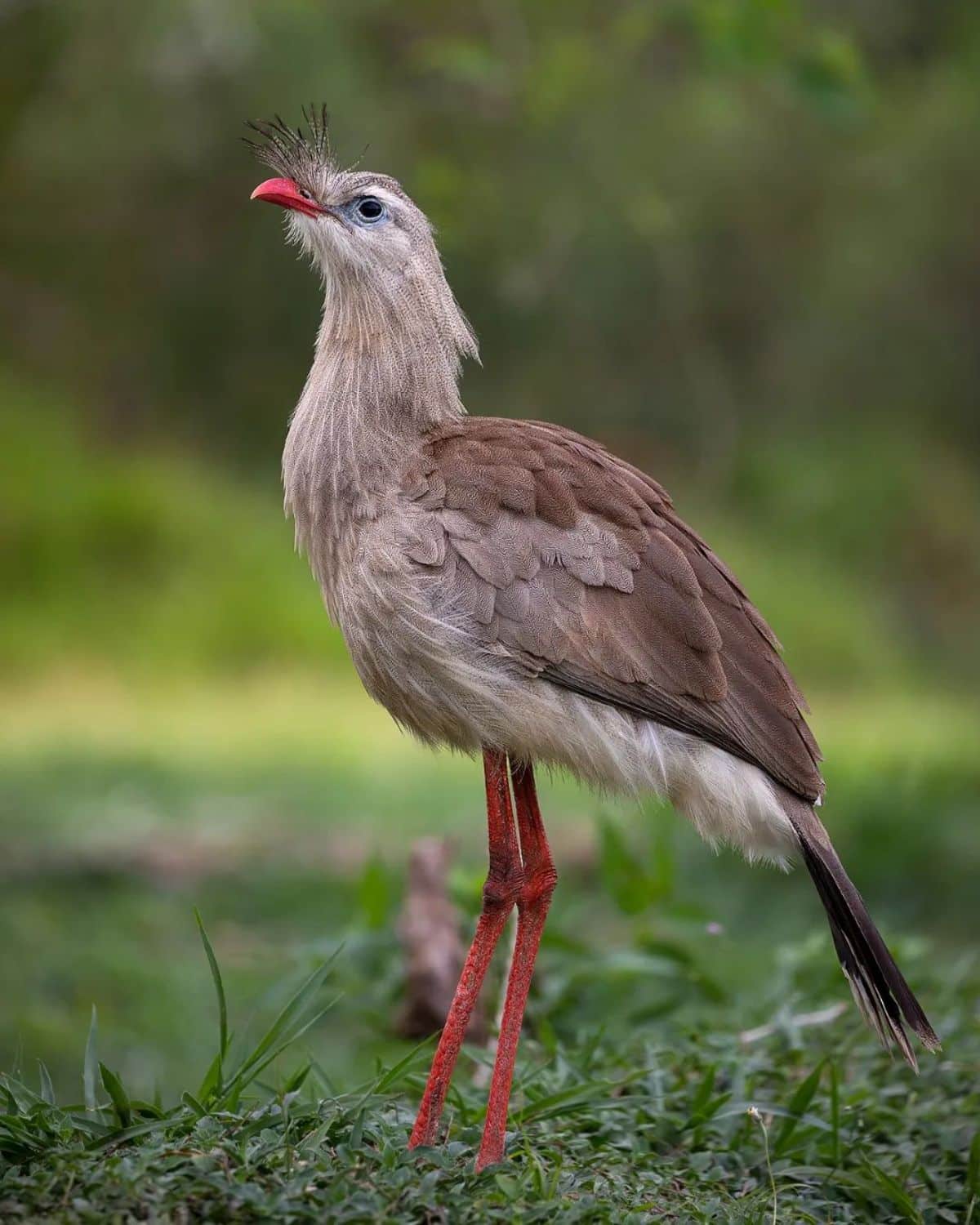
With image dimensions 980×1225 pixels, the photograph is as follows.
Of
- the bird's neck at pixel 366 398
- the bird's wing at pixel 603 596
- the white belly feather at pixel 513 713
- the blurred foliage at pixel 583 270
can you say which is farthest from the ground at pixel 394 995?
the blurred foliage at pixel 583 270

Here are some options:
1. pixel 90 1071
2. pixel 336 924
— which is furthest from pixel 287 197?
pixel 336 924

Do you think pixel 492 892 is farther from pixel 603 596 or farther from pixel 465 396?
pixel 465 396

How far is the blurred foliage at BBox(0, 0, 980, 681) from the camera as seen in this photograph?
7.07 m

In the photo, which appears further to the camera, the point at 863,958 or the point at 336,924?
the point at 336,924

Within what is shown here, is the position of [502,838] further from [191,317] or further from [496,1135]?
[191,317]

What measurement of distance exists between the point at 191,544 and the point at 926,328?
13.5 ft

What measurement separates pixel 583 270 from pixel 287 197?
18.8 feet

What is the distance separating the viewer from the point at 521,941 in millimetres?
2588

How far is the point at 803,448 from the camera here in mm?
8898

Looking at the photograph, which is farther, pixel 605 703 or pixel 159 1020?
pixel 159 1020

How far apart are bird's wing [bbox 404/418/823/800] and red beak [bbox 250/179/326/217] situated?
1.59 ft

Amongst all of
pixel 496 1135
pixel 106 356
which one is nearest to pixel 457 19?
pixel 106 356

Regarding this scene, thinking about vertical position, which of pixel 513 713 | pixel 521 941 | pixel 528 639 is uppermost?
pixel 528 639

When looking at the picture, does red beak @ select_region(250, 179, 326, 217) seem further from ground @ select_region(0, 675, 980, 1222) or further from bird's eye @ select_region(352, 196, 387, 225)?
ground @ select_region(0, 675, 980, 1222)
